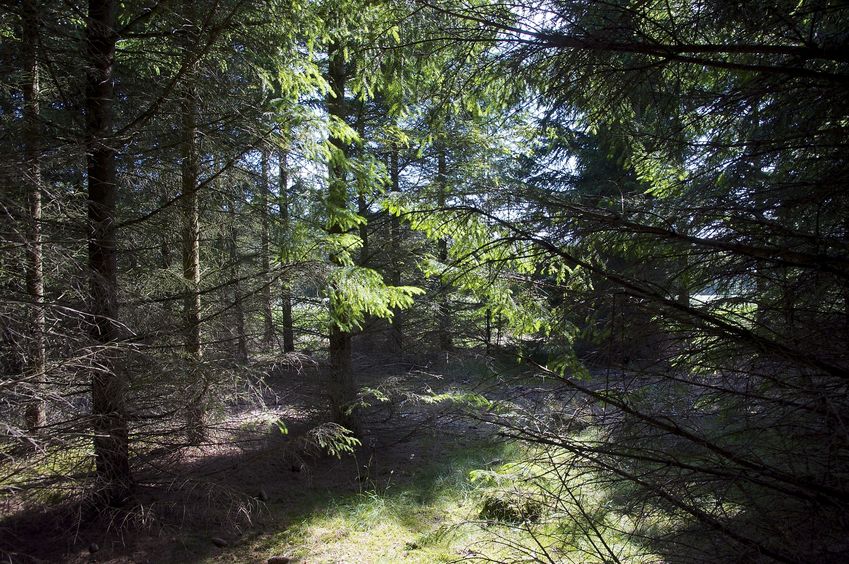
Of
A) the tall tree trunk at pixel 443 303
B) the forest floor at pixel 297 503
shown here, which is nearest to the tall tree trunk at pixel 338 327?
the forest floor at pixel 297 503

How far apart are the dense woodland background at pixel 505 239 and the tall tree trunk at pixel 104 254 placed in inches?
1.5

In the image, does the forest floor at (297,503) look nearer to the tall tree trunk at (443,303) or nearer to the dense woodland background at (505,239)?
the dense woodland background at (505,239)

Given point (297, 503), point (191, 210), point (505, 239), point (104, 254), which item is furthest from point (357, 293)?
point (505, 239)

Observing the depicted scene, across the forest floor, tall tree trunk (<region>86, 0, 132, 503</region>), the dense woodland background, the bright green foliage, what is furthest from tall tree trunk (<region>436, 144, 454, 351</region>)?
tall tree trunk (<region>86, 0, 132, 503</region>)

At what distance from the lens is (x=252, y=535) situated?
18.5ft

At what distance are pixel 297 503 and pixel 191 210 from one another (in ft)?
13.7

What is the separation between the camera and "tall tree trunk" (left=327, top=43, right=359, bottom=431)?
6691 millimetres

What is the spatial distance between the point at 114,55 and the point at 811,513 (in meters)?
6.46

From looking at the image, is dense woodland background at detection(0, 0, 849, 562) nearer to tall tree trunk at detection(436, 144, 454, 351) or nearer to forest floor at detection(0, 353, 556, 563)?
tall tree trunk at detection(436, 144, 454, 351)

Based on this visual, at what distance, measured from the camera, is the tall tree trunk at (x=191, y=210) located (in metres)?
4.85

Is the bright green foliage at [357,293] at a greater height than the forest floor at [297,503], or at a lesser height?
greater

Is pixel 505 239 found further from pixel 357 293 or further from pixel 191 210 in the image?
pixel 191 210

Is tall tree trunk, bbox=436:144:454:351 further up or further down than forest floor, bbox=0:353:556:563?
further up

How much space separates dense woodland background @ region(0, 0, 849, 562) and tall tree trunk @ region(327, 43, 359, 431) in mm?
69
